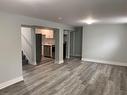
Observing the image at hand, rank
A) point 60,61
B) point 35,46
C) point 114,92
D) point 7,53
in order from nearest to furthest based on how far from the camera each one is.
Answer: point 114,92
point 7,53
point 35,46
point 60,61

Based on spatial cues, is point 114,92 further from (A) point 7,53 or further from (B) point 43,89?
(A) point 7,53

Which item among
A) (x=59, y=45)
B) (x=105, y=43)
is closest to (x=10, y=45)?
(x=59, y=45)

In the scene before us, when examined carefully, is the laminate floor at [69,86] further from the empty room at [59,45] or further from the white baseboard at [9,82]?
the white baseboard at [9,82]

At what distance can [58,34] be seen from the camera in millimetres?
6516

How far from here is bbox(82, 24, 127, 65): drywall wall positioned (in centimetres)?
637

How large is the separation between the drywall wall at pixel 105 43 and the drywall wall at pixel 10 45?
4293 millimetres

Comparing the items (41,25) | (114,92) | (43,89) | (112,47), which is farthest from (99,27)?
(43,89)

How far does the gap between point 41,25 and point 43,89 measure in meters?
2.68

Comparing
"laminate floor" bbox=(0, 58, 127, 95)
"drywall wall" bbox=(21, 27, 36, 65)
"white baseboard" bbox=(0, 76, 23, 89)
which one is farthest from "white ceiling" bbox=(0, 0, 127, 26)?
"drywall wall" bbox=(21, 27, 36, 65)

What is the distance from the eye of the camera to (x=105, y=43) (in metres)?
6.80

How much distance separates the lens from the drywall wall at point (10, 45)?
11.4 ft

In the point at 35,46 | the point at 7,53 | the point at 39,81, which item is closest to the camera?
the point at 7,53

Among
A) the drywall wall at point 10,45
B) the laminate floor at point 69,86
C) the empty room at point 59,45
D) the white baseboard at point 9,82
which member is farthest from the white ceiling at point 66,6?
the laminate floor at point 69,86

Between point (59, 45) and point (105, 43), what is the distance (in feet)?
9.06
